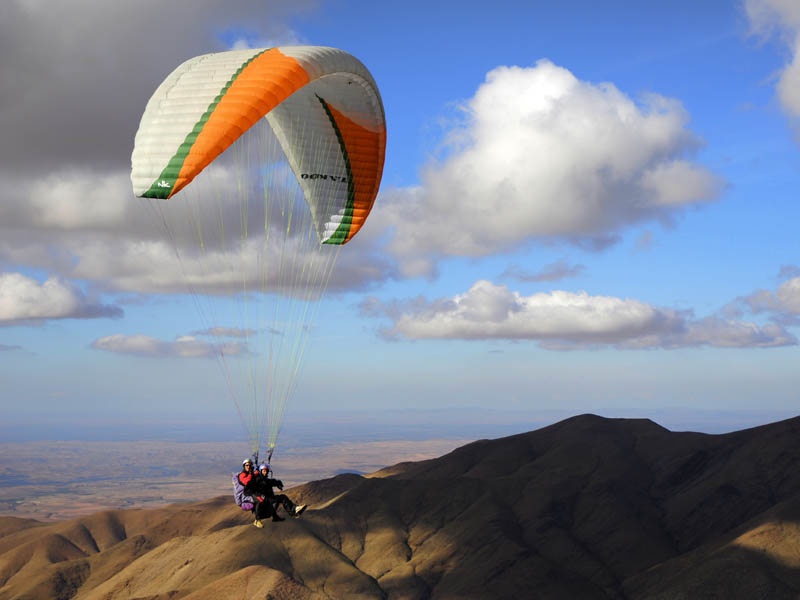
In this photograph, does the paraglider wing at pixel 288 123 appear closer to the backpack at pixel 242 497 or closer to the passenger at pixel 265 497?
the passenger at pixel 265 497

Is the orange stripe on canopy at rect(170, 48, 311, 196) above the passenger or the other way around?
above

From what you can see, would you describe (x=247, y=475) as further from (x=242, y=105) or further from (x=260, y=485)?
(x=242, y=105)

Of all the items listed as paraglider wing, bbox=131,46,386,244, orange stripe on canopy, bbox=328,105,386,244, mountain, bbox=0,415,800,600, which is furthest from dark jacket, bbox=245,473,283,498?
mountain, bbox=0,415,800,600

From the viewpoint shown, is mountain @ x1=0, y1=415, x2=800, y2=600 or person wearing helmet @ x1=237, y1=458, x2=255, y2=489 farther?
mountain @ x1=0, y1=415, x2=800, y2=600

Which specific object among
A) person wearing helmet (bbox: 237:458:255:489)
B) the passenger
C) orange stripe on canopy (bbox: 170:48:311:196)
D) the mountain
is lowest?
the mountain

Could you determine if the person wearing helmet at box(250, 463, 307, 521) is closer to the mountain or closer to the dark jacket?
the dark jacket

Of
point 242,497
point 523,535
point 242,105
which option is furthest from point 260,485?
point 523,535

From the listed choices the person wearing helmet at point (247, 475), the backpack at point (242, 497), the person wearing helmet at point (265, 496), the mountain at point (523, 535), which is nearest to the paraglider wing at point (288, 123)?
the person wearing helmet at point (247, 475)
